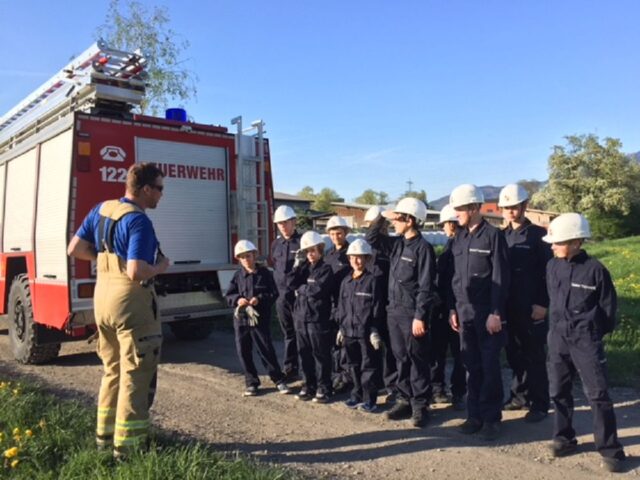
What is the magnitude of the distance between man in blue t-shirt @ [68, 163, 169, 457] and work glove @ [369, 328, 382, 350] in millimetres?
1993

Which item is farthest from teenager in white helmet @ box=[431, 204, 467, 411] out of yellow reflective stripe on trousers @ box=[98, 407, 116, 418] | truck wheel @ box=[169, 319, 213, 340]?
truck wheel @ box=[169, 319, 213, 340]

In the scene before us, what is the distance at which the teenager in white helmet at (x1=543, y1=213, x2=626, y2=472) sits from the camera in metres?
3.86

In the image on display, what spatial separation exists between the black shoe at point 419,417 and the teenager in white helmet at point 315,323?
1.02 m

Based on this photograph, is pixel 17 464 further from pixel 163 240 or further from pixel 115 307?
pixel 163 240

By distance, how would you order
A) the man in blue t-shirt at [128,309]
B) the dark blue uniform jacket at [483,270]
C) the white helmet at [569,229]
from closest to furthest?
the man in blue t-shirt at [128,309] < the white helmet at [569,229] < the dark blue uniform jacket at [483,270]

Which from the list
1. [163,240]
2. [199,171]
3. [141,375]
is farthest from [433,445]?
[199,171]

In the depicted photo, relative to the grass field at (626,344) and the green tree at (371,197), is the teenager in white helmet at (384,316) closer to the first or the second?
the grass field at (626,344)

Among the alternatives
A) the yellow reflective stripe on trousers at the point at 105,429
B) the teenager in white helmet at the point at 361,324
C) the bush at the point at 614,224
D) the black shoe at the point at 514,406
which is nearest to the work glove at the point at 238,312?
the teenager in white helmet at the point at 361,324

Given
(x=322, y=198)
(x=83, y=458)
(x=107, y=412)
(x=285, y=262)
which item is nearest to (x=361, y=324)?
(x=285, y=262)

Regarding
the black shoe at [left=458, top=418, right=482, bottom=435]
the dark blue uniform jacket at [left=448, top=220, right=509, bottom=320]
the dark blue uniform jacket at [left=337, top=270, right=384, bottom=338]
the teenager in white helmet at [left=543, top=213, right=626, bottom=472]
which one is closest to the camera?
the teenager in white helmet at [left=543, top=213, right=626, bottom=472]

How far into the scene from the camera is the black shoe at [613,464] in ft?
12.4

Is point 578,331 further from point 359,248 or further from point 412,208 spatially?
point 359,248

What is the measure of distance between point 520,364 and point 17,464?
13.6 ft

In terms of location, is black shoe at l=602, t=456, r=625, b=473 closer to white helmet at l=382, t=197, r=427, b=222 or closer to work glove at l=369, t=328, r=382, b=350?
work glove at l=369, t=328, r=382, b=350
